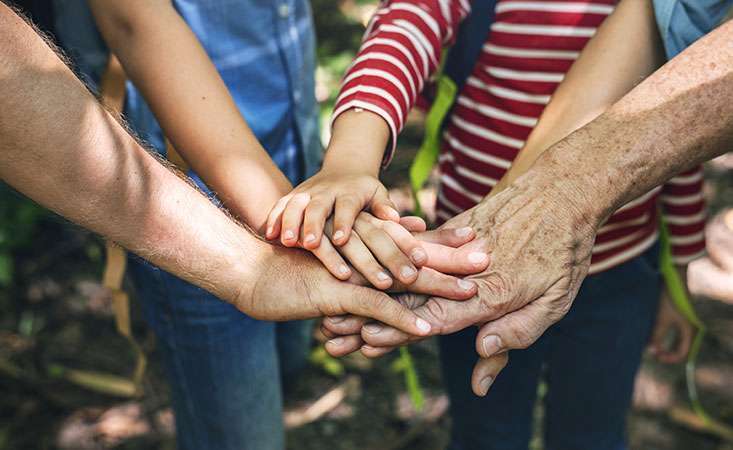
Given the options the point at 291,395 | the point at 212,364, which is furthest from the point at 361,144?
the point at 291,395

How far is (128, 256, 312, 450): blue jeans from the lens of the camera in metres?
1.94

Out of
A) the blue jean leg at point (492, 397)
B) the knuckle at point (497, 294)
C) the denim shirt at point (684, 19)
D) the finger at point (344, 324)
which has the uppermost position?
the denim shirt at point (684, 19)

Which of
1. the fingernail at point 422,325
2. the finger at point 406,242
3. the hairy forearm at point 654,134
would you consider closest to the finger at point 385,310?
the fingernail at point 422,325

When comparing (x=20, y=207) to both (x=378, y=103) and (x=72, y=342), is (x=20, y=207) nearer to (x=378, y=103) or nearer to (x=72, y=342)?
(x=72, y=342)

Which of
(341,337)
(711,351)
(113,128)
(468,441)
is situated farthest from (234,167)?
(711,351)

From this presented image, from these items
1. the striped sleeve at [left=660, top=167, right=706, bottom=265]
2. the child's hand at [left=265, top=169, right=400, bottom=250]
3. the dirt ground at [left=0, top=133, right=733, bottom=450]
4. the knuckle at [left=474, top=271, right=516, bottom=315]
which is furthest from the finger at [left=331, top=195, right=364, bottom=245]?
the dirt ground at [left=0, top=133, right=733, bottom=450]

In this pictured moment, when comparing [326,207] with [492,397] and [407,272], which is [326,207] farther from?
[492,397]

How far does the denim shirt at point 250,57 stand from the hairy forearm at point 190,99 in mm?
61

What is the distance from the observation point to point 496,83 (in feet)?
5.95

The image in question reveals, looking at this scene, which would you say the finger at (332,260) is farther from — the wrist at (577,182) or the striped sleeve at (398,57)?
the wrist at (577,182)

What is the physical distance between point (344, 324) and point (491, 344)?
32 cm

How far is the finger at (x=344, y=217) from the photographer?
5.19ft

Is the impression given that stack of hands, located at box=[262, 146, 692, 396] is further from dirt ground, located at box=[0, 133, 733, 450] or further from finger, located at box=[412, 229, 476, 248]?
dirt ground, located at box=[0, 133, 733, 450]

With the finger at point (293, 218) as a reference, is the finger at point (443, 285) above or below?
below
